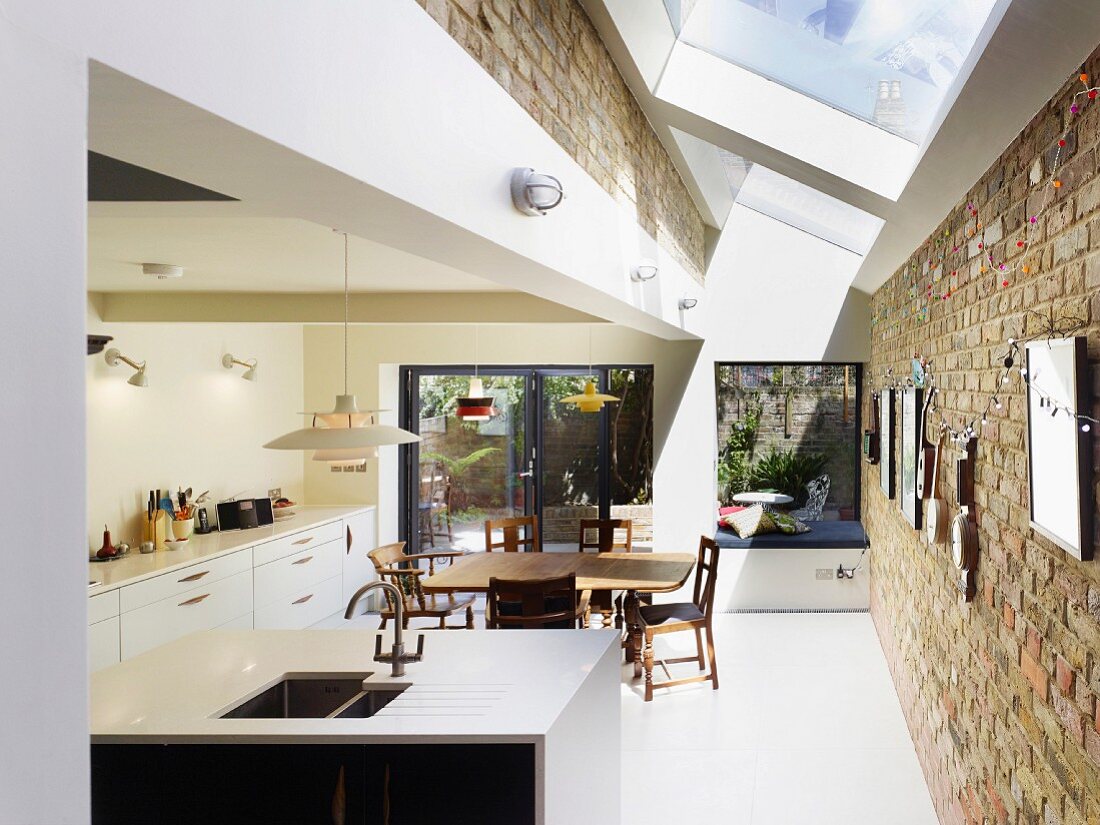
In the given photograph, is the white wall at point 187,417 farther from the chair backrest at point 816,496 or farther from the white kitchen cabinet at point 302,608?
the chair backrest at point 816,496

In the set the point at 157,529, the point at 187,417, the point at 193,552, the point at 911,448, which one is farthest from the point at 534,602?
the point at 187,417

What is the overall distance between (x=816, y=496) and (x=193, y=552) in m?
5.32

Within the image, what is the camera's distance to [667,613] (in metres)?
5.84

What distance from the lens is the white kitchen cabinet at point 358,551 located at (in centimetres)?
775

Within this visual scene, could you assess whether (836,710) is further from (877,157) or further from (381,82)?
(381,82)

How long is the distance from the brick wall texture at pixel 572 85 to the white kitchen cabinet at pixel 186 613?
365cm

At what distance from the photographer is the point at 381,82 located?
5.54ft

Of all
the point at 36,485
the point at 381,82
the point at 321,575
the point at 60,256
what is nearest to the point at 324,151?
the point at 381,82

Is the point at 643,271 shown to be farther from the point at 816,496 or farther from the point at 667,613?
the point at 816,496

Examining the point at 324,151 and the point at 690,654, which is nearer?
the point at 324,151

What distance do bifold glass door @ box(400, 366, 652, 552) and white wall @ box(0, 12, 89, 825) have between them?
7.61 meters

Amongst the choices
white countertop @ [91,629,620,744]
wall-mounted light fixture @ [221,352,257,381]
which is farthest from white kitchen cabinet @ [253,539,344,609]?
white countertop @ [91,629,620,744]

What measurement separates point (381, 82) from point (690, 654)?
215 inches

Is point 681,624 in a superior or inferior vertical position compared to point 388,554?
inferior
